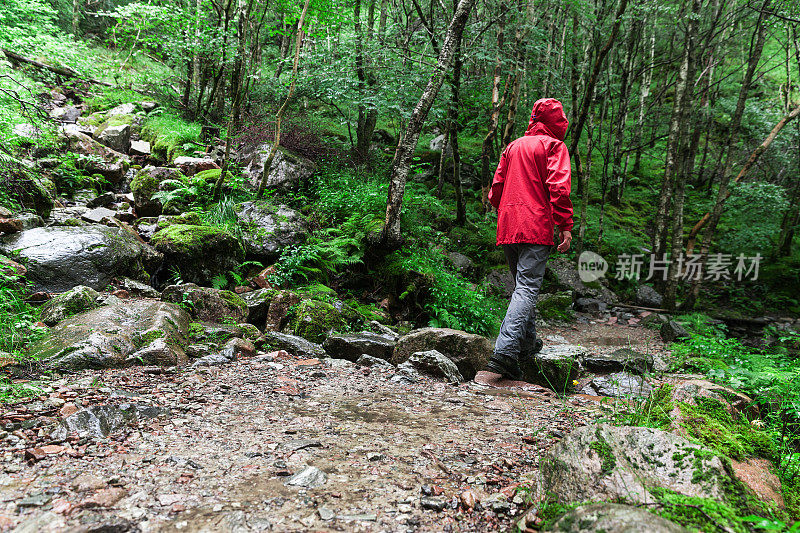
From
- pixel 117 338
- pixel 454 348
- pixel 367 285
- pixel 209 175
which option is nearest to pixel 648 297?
pixel 367 285

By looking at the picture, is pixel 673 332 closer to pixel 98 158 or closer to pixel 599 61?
pixel 599 61

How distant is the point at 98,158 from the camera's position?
8.72m

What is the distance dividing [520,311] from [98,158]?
945 centimetres

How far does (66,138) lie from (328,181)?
5914 mm

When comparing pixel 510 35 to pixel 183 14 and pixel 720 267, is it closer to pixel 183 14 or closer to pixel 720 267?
pixel 183 14

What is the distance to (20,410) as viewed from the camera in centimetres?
250

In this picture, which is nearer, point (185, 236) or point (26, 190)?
point (26, 190)

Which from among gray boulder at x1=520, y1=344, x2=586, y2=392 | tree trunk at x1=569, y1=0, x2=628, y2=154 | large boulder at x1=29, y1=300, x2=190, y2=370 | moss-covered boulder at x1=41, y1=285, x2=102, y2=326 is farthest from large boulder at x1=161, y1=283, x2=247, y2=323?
tree trunk at x1=569, y1=0, x2=628, y2=154

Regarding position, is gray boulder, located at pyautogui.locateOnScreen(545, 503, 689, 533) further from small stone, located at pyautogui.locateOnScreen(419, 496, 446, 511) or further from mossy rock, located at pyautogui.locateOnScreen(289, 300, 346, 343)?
mossy rock, located at pyautogui.locateOnScreen(289, 300, 346, 343)

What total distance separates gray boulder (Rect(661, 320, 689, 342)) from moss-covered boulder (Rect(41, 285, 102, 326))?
9590 mm

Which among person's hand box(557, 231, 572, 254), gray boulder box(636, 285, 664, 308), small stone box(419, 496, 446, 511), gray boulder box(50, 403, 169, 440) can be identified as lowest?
gray boulder box(636, 285, 664, 308)

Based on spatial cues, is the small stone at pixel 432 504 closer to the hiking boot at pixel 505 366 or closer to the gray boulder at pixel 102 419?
the gray boulder at pixel 102 419

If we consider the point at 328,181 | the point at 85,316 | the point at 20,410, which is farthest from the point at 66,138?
the point at 20,410

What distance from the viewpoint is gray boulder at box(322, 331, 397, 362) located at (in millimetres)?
4934
